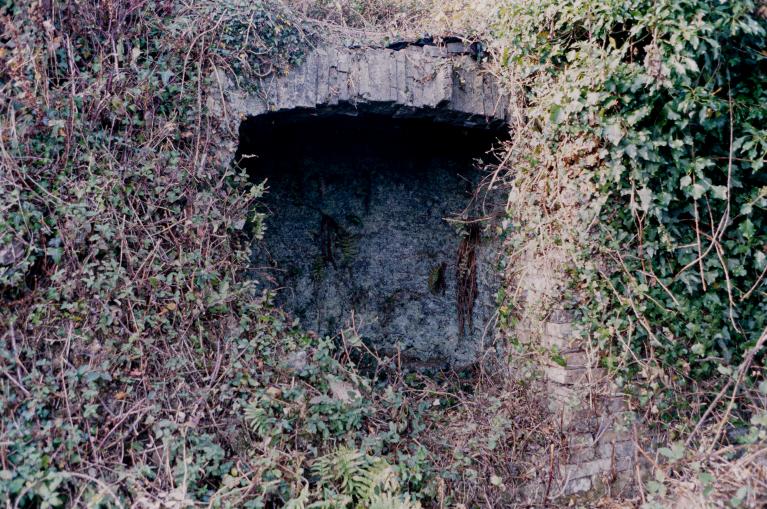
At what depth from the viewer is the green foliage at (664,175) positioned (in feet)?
10.2

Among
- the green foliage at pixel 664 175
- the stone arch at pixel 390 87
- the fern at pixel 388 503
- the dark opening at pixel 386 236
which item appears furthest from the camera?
the dark opening at pixel 386 236

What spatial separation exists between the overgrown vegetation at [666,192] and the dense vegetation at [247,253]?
0.02 m

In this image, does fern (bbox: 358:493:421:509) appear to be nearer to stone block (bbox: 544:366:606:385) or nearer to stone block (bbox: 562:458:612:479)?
stone block (bbox: 562:458:612:479)

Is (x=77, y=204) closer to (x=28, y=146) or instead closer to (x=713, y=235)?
(x=28, y=146)

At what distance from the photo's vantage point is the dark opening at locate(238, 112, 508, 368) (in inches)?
190

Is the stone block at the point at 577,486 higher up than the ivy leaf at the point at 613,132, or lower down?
lower down

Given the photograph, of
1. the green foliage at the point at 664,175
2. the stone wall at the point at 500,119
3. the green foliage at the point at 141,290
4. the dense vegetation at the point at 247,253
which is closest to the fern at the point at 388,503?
the dense vegetation at the point at 247,253

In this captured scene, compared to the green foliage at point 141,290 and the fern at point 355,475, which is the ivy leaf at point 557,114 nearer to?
the green foliage at point 141,290

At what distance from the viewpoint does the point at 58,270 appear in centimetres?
295

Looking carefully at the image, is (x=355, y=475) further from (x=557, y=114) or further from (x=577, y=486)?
(x=557, y=114)

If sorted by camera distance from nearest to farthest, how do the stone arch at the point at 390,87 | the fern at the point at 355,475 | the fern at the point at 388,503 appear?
the fern at the point at 388,503 < the fern at the point at 355,475 < the stone arch at the point at 390,87

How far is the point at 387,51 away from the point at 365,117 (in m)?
0.54

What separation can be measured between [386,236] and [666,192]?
253 centimetres

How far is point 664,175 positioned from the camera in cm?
326
